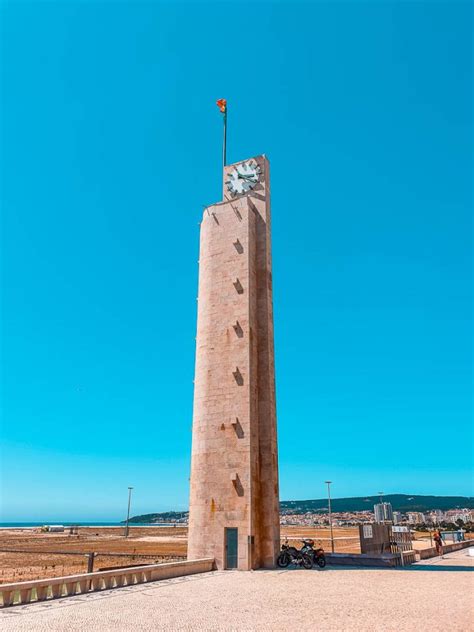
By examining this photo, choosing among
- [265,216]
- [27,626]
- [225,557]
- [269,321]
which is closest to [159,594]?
[27,626]

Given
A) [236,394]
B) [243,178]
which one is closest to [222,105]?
[243,178]

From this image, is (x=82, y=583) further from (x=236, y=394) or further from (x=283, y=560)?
(x=236, y=394)

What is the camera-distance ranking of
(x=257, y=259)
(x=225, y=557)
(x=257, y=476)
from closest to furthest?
(x=225, y=557)
(x=257, y=476)
(x=257, y=259)

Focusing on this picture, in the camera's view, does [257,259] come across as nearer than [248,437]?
No

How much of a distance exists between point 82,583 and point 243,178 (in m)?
25.6

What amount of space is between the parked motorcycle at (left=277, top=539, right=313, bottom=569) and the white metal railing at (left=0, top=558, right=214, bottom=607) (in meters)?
5.24

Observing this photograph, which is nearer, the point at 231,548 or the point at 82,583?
the point at 82,583

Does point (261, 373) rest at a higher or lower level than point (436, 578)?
higher

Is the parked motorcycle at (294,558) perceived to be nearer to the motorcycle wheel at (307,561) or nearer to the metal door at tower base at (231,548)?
the motorcycle wheel at (307,561)

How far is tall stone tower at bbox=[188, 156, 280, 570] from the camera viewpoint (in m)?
25.0

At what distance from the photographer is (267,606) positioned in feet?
48.0

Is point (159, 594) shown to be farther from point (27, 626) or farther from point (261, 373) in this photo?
point (261, 373)

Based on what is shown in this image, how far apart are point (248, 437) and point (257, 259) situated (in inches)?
444

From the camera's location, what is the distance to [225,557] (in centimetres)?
2438
